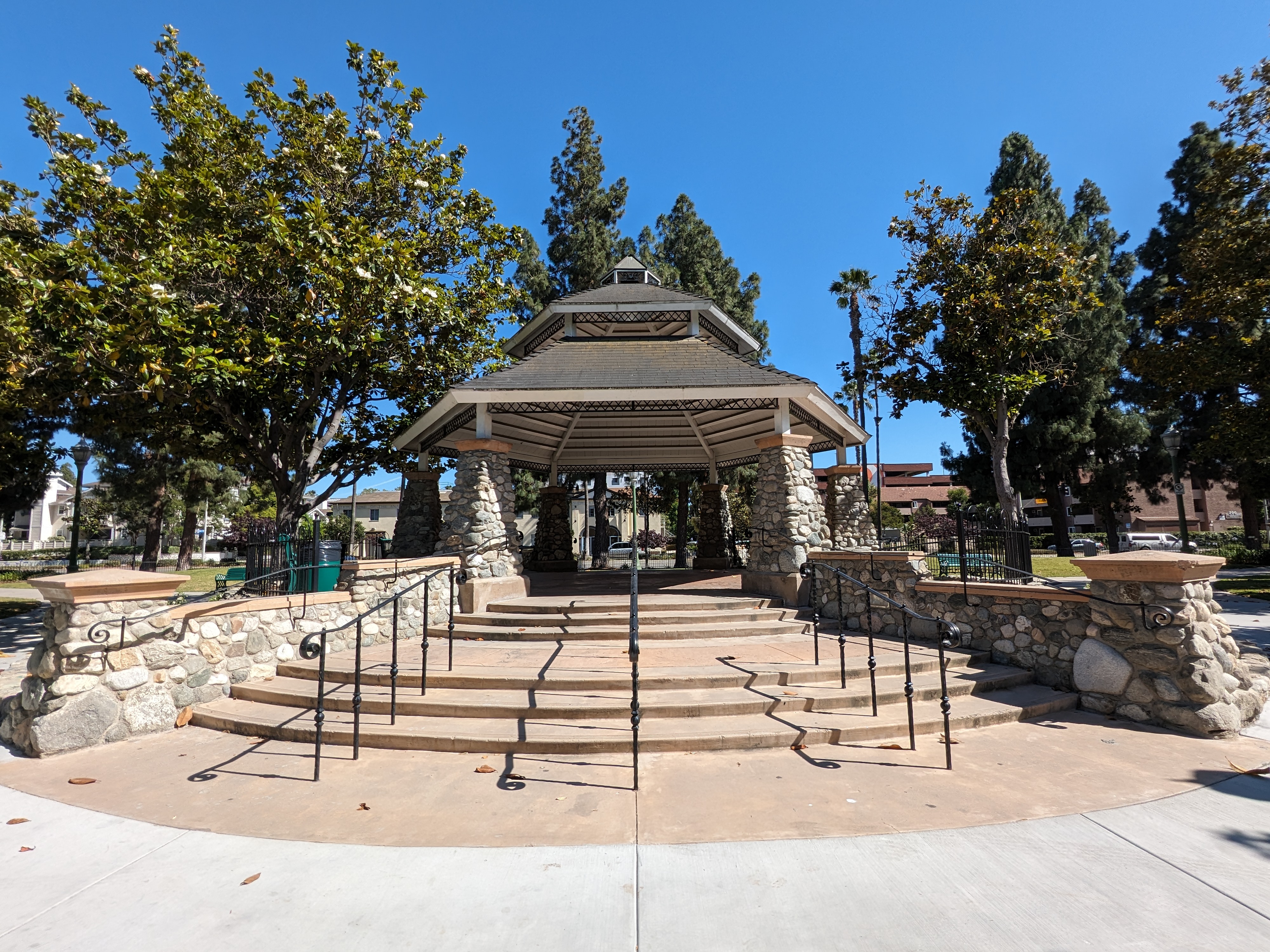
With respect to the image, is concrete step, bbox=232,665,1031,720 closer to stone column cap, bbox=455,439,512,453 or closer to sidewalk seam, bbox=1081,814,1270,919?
sidewalk seam, bbox=1081,814,1270,919

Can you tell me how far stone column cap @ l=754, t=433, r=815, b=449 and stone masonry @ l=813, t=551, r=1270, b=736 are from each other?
4.08m

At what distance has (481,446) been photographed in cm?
1087

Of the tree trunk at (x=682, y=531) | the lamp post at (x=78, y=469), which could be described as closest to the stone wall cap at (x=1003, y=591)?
the tree trunk at (x=682, y=531)

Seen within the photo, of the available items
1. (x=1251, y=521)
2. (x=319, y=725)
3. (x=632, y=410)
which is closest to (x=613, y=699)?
(x=319, y=725)

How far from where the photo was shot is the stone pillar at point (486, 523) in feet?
33.7

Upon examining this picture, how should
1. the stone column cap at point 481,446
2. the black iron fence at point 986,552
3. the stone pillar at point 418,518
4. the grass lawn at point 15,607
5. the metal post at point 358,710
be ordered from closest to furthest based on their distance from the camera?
the metal post at point 358,710 → the black iron fence at point 986,552 → the stone column cap at point 481,446 → the stone pillar at point 418,518 → the grass lawn at point 15,607

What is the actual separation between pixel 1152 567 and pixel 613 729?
5.46 meters

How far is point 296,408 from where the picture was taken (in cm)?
1279

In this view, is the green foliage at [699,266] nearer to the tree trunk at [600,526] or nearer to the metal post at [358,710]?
the tree trunk at [600,526]

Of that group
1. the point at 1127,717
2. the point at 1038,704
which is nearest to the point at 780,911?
the point at 1038,704

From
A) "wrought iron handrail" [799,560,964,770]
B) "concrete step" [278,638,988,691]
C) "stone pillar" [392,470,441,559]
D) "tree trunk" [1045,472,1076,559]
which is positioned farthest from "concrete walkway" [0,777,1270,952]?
"tree trunk" [1045,472,1076,559]

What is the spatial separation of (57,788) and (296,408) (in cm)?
947

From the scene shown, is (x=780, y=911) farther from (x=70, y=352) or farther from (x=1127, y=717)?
(x=70, y=352)

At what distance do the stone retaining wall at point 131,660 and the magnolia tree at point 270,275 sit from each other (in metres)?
4.06
